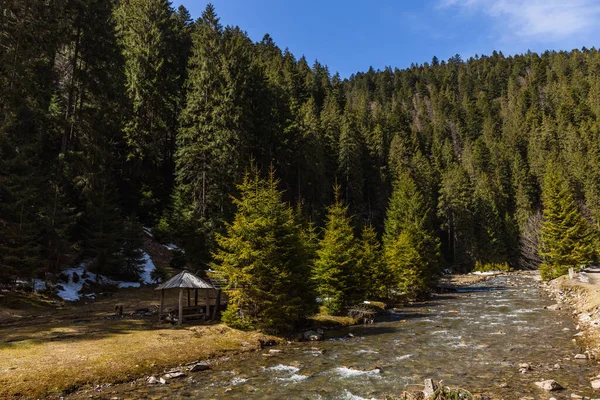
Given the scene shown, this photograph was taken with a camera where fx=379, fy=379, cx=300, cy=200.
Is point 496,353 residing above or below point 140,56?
below

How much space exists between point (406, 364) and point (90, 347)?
1413 centimetres

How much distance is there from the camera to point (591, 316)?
77.1 ft

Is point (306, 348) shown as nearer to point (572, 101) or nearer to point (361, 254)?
point (361, 254)

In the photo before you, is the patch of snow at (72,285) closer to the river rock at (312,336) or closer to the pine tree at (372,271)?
the river rock at (312,336)

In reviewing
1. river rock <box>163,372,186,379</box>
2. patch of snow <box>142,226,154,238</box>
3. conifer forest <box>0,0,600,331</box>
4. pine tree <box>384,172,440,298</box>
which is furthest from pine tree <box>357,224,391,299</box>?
patch of snow <box>142,226,154,238</box>

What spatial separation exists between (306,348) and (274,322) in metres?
3.06

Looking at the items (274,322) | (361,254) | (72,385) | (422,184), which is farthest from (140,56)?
(422,184)

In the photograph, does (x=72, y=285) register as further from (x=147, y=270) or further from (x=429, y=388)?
(x=429, y=388)

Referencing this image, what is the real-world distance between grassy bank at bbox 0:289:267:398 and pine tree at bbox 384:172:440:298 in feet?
78.6

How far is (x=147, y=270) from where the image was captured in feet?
123

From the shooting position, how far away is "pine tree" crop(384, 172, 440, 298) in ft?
137

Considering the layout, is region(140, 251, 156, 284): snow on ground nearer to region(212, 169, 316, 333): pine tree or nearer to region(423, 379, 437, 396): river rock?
region(212, 169, 316, 333): pine tree

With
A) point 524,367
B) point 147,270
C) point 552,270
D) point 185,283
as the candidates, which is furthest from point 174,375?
point 552,270

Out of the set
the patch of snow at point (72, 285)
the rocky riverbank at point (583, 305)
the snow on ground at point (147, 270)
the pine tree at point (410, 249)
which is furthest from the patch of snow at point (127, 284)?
the rocky riverbank at point (583, 305)
